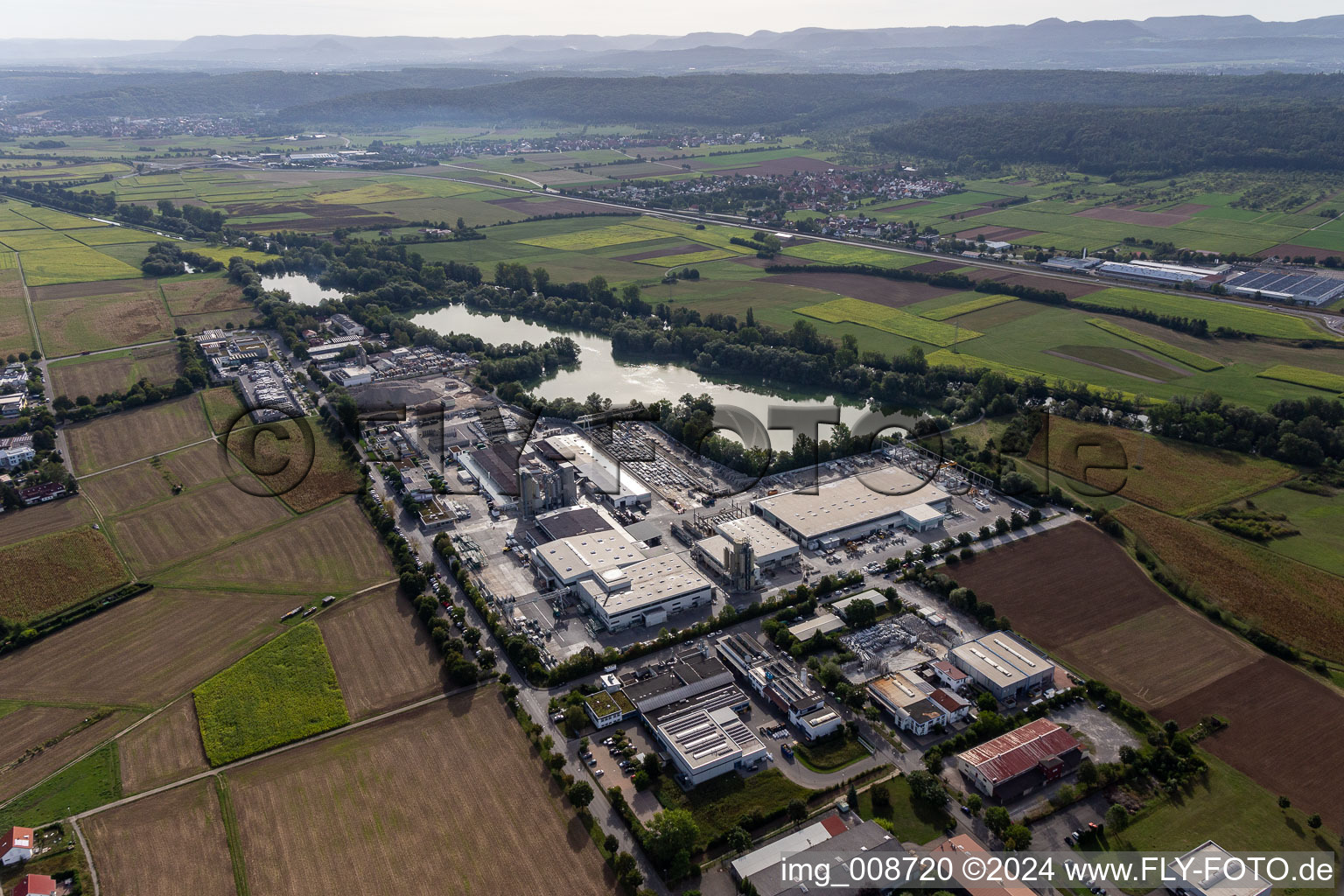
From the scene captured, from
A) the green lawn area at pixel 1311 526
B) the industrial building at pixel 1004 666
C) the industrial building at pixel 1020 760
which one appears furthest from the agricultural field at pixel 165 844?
the green lawn area at pixel 1311 526

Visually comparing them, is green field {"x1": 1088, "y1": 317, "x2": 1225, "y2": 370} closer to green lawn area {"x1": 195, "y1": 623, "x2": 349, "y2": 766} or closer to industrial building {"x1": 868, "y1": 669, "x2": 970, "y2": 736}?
industrial building {"x1": 868, "y1": 669, "x2": 970, "y2": 736}

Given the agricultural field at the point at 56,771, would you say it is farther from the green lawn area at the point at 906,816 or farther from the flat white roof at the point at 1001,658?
the flat white roof at the point at 1001,658

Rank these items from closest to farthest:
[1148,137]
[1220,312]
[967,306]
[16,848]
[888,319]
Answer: [16,848] < [1220,312] < [888,319] < [967,306] < [1148,137]

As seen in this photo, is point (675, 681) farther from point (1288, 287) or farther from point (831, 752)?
point (1288, 287)


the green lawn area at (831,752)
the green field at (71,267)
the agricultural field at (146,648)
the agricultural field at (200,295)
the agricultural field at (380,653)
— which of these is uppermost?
the green field at (71,267)

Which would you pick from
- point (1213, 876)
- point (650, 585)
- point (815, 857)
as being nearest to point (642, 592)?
point (650, 585)

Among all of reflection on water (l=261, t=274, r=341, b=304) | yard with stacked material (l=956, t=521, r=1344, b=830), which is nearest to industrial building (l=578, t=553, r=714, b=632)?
yard with stacked material (l=956, t=521, r=1344, b=830)
